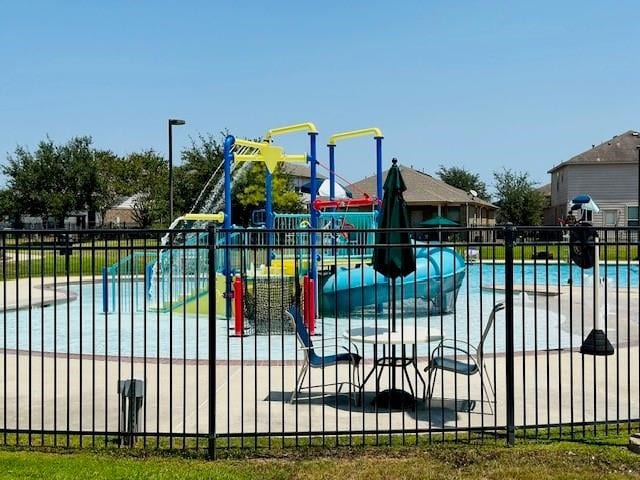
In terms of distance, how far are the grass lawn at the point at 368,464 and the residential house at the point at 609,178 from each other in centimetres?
4829

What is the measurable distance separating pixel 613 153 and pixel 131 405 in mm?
52803

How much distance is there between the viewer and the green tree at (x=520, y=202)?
65.4 m

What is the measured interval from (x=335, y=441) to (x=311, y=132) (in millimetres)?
9875

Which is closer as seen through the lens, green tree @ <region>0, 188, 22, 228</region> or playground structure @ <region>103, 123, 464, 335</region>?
playground structure @ <region>103, 123, 464, 335</region>

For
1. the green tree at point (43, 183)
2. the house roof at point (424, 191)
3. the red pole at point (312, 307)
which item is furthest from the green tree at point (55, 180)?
the red pole at point (312, 307)

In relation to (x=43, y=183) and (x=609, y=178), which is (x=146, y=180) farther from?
(x=609, y=178)

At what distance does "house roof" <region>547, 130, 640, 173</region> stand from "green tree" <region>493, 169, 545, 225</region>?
35.0 ft

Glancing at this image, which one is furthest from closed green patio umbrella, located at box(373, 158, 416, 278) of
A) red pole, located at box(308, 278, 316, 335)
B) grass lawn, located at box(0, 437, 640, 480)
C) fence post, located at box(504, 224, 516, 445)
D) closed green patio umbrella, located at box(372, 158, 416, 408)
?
red pole, located at box(308, 278, 316, 335)

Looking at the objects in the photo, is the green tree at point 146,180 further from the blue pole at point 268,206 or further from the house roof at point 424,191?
the blue pole at point 268,206

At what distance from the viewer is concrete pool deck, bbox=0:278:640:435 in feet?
21.6

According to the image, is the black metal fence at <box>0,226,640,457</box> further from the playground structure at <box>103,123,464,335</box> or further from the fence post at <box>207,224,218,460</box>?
the playground structure at <box>103,123,464,335</box>

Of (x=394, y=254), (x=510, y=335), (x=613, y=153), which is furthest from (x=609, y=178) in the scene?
(x=510, y=335)

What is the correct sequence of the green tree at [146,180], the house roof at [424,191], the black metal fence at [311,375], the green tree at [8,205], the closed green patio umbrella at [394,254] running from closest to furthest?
1. the black metal fence at [311,375]
2. the closed green patio umbrella at [394,254]
3. the green tree at [146,180]
4. the green tree at [8,205]
5. the house roof at [424,191]

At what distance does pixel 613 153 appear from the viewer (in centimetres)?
5297
